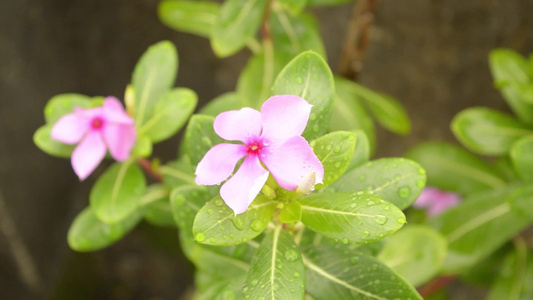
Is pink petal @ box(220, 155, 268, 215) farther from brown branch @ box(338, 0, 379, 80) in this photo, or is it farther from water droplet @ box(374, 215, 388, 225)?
brown branch @ box(338, 0, 379, 80)

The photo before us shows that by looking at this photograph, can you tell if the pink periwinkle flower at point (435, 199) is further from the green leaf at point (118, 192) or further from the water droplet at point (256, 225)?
the water droplet at point (256, 225)

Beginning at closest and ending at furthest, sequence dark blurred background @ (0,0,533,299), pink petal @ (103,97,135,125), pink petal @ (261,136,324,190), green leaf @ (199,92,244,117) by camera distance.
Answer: pink petal @ (261,136,324,190)
pink petal @ (103,97,135,125)
green leaf @ (199,92,244,117)
dark blurred background @ (0,0,533,299)

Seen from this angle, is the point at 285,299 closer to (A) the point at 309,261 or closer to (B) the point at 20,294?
(A) the point at 309,261

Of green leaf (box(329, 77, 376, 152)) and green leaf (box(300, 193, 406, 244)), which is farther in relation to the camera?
green leaf (box(329, 77, 376, 152))

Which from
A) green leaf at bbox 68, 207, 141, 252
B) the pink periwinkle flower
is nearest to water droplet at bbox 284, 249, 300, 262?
green leaf at bbox 68, 207, 141, 252

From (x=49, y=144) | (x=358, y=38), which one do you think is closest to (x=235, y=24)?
(x=358, y=38)

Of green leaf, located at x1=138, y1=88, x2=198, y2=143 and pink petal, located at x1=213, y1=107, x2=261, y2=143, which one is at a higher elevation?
pink petal, located at x1=213, y1=107, x2=261, y2=143

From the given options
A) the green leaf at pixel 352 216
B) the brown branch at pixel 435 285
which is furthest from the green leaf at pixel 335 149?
the brown branch at pixel 435 285
